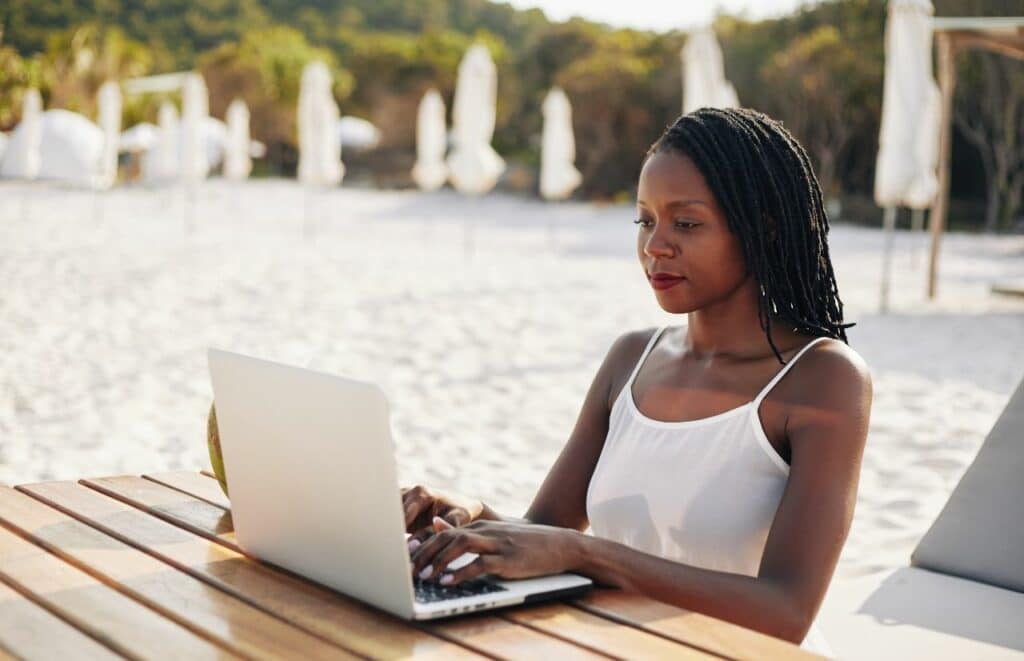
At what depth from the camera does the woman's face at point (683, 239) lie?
1.74 meters

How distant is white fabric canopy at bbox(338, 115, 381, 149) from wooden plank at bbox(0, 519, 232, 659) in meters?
33.2

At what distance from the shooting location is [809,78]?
926 inches

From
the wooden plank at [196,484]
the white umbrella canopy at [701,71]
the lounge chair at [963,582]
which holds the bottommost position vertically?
the lounge chair at [963,582]

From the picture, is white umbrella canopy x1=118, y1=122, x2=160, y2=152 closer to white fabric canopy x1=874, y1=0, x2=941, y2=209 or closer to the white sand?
the white sand

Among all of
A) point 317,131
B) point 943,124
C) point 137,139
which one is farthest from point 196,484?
point 137,139

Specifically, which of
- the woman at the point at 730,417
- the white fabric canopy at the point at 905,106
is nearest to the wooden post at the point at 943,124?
the white fabric canopy at the point at 905,106

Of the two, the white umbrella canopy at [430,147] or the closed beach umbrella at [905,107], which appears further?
the white umbrella canopy at [430,147]

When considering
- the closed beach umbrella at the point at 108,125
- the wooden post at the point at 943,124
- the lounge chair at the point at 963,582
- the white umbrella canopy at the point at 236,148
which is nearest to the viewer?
the lounge chair at the point at 963,582

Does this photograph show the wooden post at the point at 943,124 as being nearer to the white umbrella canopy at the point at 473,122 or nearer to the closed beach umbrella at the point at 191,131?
the white umbrella canopy at the point at 473,122

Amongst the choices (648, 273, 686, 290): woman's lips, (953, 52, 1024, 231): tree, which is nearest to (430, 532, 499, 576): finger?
(648, 273, 686, 290): woman's lips

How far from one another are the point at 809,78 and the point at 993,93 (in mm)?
3519

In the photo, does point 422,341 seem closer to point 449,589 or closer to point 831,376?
point 831,376

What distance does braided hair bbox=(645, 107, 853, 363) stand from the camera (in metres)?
1.76

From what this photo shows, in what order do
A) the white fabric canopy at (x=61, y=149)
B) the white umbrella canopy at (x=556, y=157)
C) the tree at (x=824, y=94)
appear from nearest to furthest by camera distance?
the white umbrella canopy at (x=556, y=157) < the white fabric canopy at (x=61, y=149) < the tree at (x=824, y=94)
